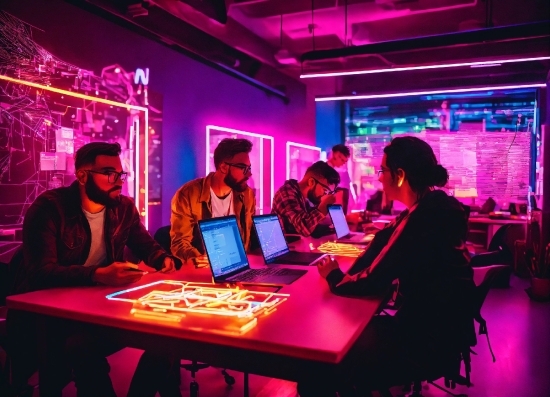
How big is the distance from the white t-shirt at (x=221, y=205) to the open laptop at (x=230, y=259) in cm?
70

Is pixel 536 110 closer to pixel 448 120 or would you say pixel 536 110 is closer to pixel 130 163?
pixel 448 120

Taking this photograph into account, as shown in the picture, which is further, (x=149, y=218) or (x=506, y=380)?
(x=149, y=218)

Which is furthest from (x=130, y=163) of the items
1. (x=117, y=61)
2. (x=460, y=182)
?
(x=460, y=182)

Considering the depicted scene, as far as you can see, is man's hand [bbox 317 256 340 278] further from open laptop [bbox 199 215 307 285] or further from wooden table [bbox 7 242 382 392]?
open laptop [bbox 199 215 307 285]

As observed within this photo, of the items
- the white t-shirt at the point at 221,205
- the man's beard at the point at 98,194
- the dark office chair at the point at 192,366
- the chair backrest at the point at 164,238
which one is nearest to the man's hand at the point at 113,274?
the man's beard at the point at 98,194

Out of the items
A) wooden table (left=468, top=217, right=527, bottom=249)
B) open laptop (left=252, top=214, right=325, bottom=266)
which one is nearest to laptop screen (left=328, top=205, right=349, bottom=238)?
open laptop (left=252, top=214, right=325, bottom=266)

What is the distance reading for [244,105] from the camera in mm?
Answer: 7109

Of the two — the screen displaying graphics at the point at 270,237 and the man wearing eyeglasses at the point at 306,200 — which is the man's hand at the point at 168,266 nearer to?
the screen displaying graphics at the point at 270,237

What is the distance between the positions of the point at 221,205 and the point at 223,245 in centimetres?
98

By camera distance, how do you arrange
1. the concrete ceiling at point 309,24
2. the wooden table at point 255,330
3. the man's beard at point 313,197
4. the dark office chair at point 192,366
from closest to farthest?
the wooden table at point 255,330
the dark office chair at point 192,366
the man's beard at point 313,197
the concrete ceiling at point 309,24

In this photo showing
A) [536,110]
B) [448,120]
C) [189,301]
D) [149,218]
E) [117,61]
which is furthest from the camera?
[448,120]

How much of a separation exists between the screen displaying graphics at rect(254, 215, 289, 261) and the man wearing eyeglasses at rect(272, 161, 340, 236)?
2.74ft

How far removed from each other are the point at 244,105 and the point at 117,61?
2.75 metres

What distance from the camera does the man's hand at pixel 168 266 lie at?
2.62 m
